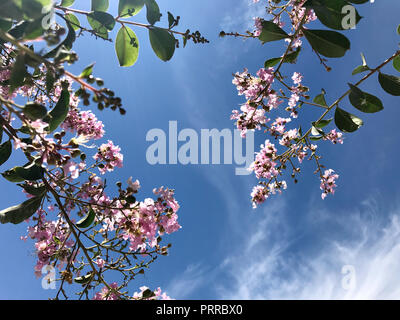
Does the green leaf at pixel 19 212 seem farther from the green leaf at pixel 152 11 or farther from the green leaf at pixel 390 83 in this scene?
the green leaf at pixel 390 83

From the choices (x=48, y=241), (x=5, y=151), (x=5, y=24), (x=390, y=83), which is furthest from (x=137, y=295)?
(x=390, y=83)

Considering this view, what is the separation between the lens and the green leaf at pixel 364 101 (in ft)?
6.11

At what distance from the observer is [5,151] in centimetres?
191

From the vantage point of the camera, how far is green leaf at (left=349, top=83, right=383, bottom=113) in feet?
6.11

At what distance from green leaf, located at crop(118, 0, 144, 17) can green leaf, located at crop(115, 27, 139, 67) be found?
11 cm

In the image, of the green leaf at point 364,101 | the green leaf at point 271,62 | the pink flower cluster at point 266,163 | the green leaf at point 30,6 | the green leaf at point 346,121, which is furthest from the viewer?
the pink flower cluster at point 266,163

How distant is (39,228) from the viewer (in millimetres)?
2396

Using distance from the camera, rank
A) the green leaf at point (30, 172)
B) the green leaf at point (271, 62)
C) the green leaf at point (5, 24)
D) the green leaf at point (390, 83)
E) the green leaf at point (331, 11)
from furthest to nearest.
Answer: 1. the green leaf at point (271, 62)
2. the green leaf at point (390, 83)
3. the green leaf at point (30, 172)
4. the green leaf at point (331, 11)
5. the green leaf at point (5, 24)

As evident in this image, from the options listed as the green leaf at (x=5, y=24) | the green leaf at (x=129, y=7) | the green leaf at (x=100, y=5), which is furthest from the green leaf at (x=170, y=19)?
the green leaf at (x=5, y=24)

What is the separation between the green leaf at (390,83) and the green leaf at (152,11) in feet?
5.63

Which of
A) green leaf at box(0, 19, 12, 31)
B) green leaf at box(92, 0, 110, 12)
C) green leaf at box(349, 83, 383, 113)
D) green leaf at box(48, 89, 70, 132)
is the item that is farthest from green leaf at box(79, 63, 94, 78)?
green leaf at box(349, 83, 383, 113)

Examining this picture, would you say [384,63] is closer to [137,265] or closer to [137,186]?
[137,186]

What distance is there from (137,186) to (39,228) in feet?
3.71
